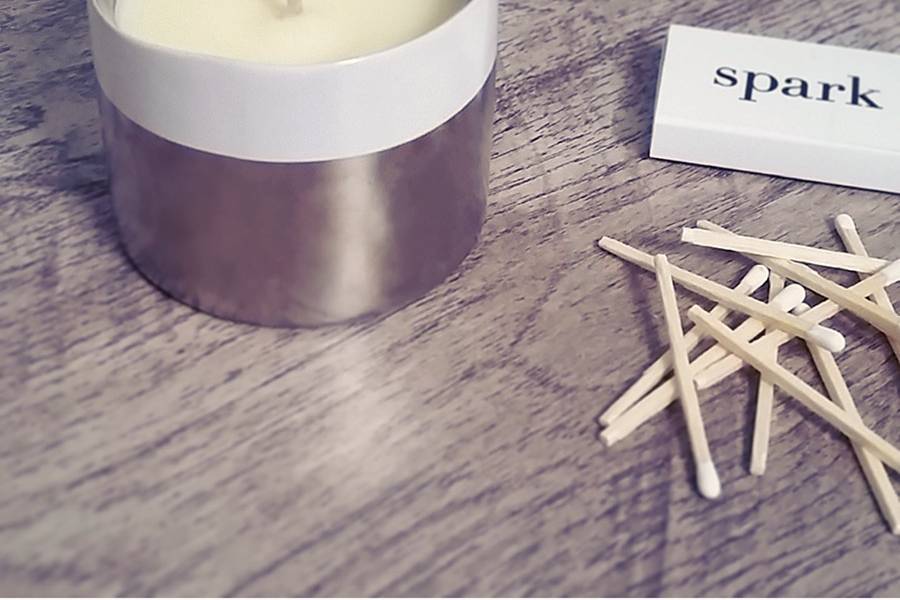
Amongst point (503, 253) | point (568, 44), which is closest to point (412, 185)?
point (503, 253)

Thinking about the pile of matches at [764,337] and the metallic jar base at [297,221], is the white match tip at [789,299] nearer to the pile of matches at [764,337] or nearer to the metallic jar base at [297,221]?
the pile of matches at [764,337]

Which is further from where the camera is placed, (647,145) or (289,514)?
(647,145)

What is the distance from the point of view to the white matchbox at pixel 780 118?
0.47 m

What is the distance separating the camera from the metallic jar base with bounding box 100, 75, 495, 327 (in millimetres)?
353

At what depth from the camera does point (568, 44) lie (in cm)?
55

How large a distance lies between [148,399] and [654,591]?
6.8 inches

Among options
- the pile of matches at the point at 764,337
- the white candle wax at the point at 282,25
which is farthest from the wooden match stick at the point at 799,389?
the white candle wax at the point at 282,25

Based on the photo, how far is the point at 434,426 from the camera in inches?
14.8

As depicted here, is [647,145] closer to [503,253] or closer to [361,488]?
[503,253]

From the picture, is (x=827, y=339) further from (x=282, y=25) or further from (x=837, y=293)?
(x=282, y=25)

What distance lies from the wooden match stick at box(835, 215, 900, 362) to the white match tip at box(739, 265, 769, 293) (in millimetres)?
40

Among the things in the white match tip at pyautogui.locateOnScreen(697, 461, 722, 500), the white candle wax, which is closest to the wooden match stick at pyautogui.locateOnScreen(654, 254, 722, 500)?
the white match tip at pyautogui.locateOnScreen(697, 461, 722, 500)

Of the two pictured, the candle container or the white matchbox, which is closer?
the candle container

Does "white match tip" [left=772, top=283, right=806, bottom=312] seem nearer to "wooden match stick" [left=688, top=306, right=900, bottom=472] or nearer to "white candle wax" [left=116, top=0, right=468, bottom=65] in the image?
"wooden match stick" [left=688, top=306, right=900, bottom=472]
